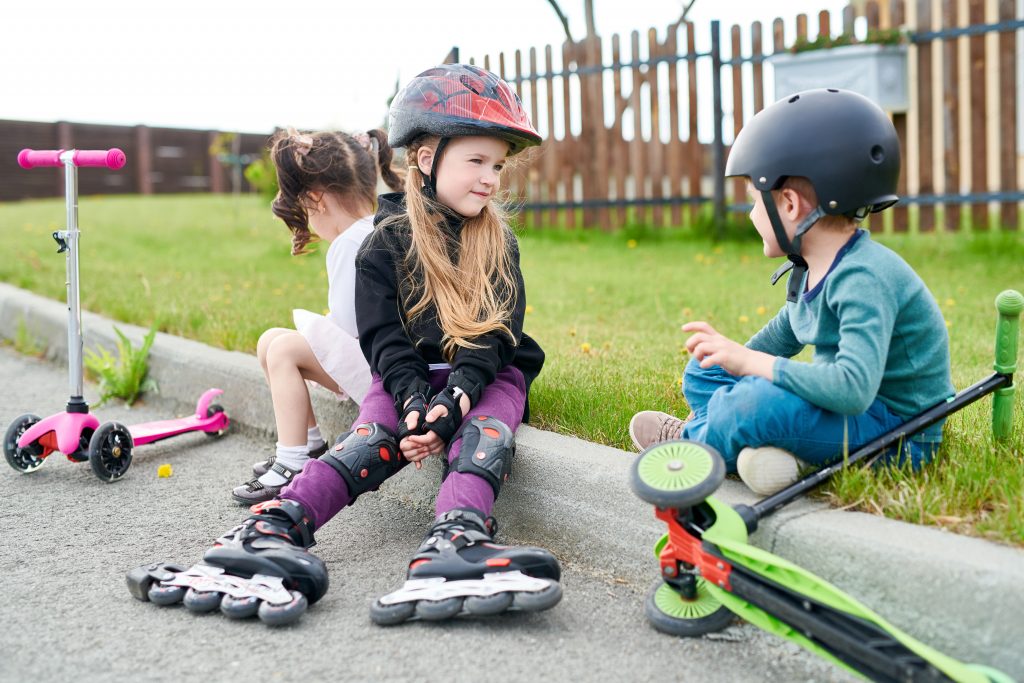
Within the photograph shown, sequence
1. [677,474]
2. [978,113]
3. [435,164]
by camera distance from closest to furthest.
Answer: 1. [677,474]
2. [435,164]
3. [978,113]

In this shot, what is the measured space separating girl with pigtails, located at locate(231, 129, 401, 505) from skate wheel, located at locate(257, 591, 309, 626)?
1038mm

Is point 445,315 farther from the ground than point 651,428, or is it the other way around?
point 445,315

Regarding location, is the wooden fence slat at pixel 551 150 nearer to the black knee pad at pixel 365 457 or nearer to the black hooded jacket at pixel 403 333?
the black hooded jacket at pixel 403 333

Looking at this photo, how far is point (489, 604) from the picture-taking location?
7.47 ft

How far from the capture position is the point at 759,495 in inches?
97.2

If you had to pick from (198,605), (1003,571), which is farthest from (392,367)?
(1003,571)

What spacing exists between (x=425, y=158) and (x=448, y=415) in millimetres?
923

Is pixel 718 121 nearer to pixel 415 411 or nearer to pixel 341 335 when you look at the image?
pixel 341 335

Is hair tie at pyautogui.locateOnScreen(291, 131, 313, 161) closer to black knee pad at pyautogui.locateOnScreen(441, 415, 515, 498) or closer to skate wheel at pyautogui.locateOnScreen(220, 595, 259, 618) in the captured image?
black knee pad at pyautogui.locateOnScreen(441, 415, 515, 498)

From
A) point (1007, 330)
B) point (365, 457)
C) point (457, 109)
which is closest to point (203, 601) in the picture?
point (365, 457)

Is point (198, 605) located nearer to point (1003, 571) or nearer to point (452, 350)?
point (452, 350)

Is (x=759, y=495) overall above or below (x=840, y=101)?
below

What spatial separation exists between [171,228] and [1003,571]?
1117 centimetres

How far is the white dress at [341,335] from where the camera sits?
3.47m
